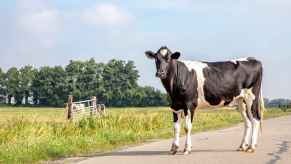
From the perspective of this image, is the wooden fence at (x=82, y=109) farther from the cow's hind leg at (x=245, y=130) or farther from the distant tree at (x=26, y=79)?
the distant tree at (x=26, y=79)

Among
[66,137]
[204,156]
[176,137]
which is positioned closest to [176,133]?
[176,137]

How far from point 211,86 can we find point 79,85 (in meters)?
114

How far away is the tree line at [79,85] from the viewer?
125188 mm

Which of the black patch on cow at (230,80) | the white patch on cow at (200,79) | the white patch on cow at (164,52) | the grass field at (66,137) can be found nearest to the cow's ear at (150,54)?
the white patch on cow at (164,52)

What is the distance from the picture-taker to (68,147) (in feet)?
50.0

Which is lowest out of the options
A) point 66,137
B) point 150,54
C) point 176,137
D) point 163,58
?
point 66,137

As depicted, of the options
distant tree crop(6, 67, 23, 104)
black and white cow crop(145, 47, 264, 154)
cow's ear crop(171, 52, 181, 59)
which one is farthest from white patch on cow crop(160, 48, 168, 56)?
distant tree crop(6, 67, 23, 104)

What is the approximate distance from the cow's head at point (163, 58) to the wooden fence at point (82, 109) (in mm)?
12934

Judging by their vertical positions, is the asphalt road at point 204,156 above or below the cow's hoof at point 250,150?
below

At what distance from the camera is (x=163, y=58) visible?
13469mm

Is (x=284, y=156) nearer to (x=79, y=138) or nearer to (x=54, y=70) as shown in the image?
(x=79, y=138)

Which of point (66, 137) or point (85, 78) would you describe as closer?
point (66, 137)

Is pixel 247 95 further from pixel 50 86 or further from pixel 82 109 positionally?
pixel 50 86

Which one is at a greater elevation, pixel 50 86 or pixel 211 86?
pixel 50 86
